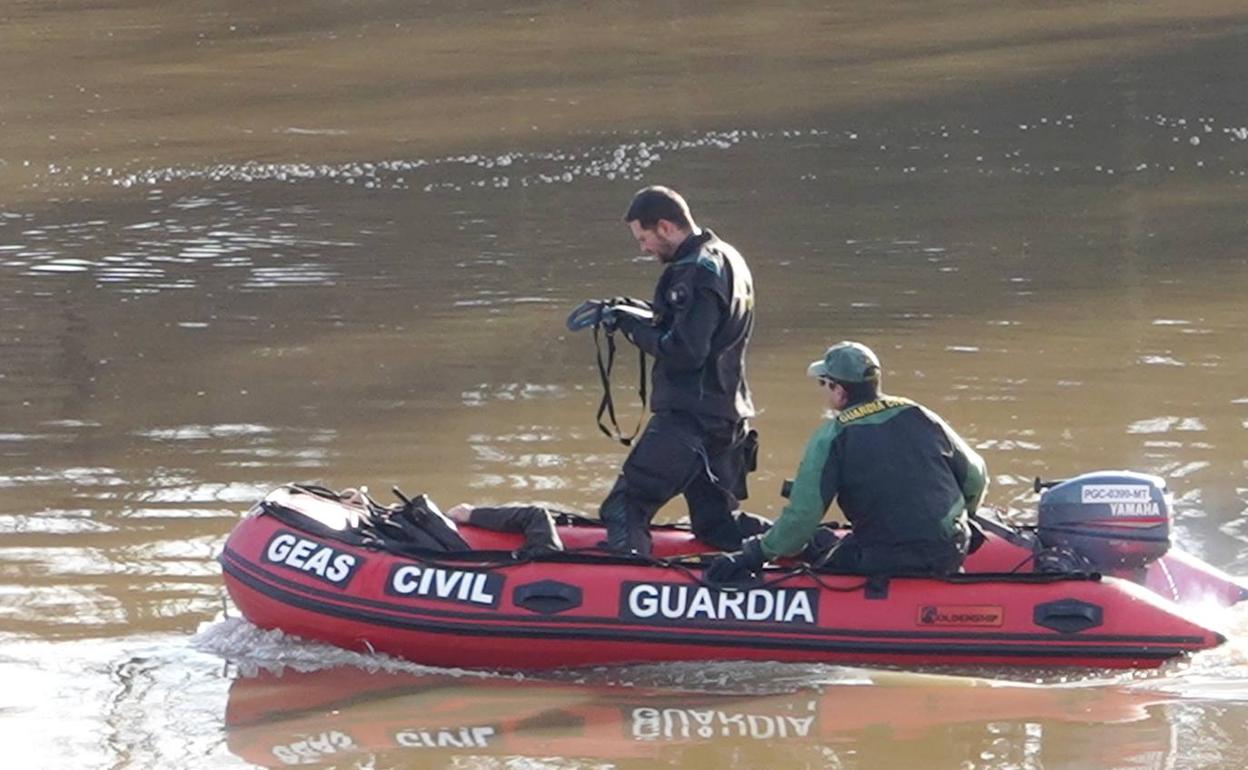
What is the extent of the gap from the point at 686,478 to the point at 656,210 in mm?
979

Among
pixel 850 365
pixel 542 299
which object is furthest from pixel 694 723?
pixel 542 299

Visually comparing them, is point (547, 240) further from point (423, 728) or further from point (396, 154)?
point (423, 728)

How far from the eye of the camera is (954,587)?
24.1 feet

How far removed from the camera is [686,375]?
7574 millimetres

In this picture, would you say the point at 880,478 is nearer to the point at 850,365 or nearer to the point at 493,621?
the point at 850,365

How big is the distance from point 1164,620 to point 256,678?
3159mm

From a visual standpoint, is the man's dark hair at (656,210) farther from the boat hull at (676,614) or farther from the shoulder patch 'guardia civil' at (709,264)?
the boat hull at (676,614)

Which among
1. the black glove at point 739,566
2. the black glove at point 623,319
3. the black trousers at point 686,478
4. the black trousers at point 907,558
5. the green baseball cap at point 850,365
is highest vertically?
the black glove at point 623,319

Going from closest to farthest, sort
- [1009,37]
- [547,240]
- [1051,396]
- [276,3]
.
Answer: [1051,396]
[547,240]
[1009,37]
[276,3]

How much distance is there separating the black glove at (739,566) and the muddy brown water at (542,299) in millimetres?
321

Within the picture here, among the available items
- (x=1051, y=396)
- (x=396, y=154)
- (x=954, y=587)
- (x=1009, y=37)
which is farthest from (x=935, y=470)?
(x=1009, y=37)

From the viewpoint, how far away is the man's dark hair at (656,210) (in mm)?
7395

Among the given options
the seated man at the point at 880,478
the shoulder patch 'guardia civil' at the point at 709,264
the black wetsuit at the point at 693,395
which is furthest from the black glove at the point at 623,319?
the seated man at the point at 880,478

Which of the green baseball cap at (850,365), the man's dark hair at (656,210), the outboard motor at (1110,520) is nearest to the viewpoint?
the green baseball cap at (850,365)
